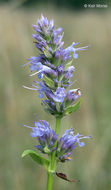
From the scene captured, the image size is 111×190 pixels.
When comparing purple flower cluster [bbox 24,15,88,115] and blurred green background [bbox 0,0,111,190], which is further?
blurred green background [bbox 0,0,111,190]

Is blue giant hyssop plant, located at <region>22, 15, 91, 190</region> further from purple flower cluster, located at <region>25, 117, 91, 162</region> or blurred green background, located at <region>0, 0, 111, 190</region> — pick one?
blurred green background, located at <region>0, 0, 111, 190</region>

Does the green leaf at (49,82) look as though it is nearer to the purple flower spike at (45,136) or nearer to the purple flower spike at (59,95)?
the purple flower spike at (59,95)

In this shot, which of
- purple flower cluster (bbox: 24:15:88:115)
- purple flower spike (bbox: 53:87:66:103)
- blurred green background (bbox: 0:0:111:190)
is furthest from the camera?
blurred green background (bbox: 0:0:111:190)

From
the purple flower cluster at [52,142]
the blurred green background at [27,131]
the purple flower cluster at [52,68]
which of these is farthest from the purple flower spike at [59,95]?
the blurred green background at [27,131]

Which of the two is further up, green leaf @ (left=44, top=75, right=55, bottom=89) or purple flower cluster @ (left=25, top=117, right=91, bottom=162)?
→ green leaf @ (left=44, top=75, right=55, bottom=89)

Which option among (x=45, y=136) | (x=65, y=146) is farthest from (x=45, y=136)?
(x=65, y=146)

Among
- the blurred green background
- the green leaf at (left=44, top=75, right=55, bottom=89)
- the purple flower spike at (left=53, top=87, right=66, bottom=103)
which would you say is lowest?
the blurred green background

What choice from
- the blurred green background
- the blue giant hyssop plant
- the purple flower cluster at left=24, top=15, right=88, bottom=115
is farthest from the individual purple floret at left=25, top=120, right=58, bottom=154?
the blurred green background

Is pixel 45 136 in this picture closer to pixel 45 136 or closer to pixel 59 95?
pixel 45 136

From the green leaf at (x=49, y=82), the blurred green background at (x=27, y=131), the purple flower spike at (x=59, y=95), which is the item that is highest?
the green leaf at (x=49, y=82)
